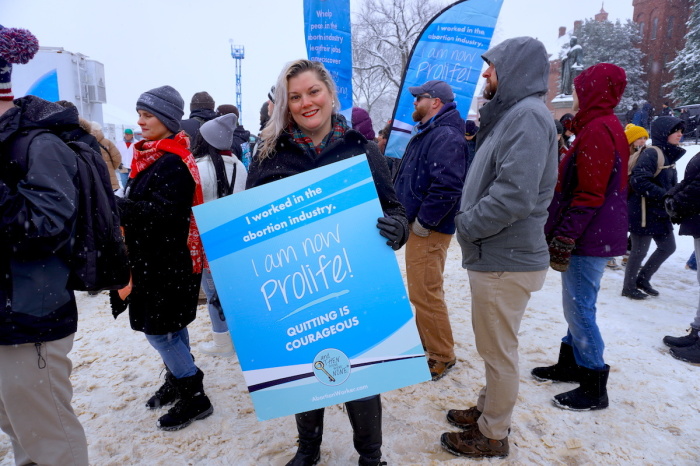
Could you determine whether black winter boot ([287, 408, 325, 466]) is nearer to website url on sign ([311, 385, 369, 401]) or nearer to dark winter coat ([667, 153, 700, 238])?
website url on sign ([311, 385, 369, 401])

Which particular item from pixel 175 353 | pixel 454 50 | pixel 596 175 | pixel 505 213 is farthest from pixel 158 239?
pixel 454 50

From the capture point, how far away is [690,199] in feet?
11.9

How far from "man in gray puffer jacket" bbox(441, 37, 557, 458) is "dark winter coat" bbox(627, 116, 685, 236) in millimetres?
3515

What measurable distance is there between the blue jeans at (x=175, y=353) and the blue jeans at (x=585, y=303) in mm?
2655

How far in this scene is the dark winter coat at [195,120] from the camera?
15.2ft

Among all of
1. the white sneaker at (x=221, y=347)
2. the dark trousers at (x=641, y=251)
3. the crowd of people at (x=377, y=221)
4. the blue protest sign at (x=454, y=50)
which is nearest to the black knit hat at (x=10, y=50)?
the crowd of people at (x=377, y=221)

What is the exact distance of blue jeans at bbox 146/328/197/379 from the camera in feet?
8.80

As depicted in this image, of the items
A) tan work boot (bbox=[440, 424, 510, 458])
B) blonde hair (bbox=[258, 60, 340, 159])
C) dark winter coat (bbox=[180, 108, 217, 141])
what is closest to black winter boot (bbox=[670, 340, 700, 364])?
tan work boot (bbox=[440, 424, 510, 458])

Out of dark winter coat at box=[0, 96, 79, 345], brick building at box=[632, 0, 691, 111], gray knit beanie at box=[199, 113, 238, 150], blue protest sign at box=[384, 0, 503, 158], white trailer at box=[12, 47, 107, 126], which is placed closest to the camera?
dark winter coat at box=[0, 96, 79, 345]

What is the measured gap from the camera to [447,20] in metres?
4.51

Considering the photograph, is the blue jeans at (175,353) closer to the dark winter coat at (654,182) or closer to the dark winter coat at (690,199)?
the dark winter coat at (690,199)

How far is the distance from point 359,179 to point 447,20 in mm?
3532

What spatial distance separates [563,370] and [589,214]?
137 cm

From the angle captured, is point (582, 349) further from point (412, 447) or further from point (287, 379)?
point (287, 379)
